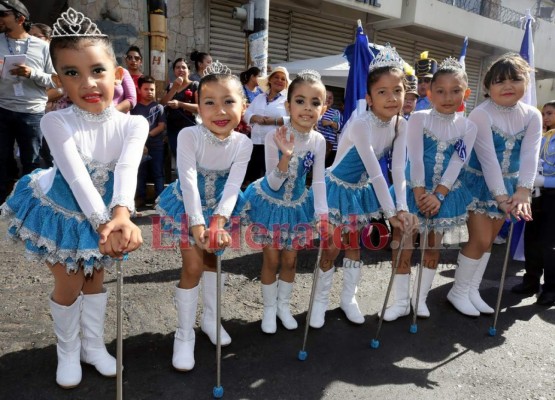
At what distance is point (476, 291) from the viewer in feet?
11.5

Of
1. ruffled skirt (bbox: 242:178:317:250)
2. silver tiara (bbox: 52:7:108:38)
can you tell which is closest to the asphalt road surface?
ruffled skirt (bbox: 242:178:317:250)

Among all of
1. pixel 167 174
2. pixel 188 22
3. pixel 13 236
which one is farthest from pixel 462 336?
pixel 188 22

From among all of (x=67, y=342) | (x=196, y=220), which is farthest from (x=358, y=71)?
(x=67, y=342)

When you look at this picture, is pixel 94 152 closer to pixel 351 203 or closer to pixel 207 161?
pixel 207 161

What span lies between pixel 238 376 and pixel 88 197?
1.31m

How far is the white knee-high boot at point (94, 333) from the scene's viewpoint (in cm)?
236

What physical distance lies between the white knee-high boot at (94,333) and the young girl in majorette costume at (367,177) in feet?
4.58

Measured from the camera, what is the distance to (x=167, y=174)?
6.81m

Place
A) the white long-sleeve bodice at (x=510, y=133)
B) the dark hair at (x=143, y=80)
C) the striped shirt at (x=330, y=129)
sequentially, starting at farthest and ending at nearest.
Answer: the striped shirt at (x=330, y=129) → the dark hair at (x=143, y=80) → the white long-sleeve bodice at (x=510, y=133)

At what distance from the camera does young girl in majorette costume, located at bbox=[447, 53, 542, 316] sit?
307cm

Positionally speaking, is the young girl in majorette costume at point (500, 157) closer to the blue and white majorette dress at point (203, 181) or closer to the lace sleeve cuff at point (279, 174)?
the lace sleeve cuff at point (279, 174)

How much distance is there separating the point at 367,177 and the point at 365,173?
0.15 feet


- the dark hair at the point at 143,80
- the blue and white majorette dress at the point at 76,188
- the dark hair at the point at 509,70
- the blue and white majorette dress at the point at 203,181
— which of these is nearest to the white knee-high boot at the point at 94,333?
the blue and white majorette dress at the point at 76,188

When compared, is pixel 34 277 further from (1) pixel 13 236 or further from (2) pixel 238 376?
(2) pixel 238 376
